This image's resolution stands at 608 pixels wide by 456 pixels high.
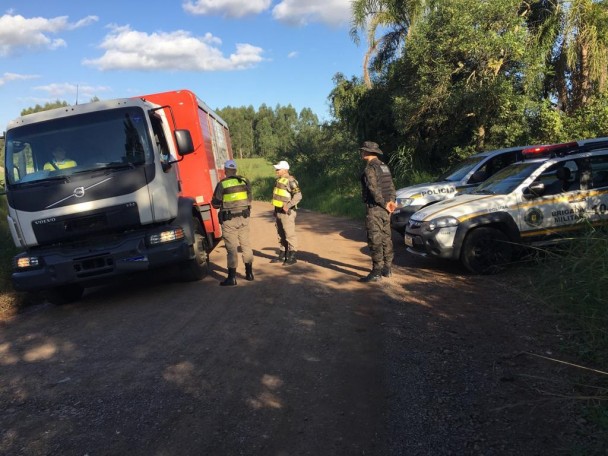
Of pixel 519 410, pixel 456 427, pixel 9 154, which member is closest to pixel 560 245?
pixel 519 410

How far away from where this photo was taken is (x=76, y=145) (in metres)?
6.54

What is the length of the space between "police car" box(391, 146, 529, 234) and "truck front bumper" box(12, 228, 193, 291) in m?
4.88

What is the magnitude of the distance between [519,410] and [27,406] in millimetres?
3815

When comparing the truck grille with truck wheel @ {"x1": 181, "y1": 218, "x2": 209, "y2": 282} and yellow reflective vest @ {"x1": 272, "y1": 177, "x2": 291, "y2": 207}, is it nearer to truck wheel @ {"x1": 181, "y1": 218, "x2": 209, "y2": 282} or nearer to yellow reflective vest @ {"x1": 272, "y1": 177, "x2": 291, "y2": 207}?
truck wheel @ {"x1": 181, "y1": 218, "x2": 209, "y2": 282}

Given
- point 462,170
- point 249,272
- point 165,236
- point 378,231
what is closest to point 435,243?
point 378,231

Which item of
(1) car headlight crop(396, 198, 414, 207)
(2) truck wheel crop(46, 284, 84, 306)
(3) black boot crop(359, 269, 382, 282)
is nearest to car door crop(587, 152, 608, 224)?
(3) black boot crop(359, 269, 382, 282)

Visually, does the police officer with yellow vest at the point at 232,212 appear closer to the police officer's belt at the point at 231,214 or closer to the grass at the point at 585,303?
the police officer's belt at the point at 231,214

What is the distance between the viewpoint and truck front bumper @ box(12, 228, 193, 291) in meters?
6.29

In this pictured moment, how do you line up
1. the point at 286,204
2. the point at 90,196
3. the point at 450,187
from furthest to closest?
1. the point at 450,187
2. the point at 286,204
3. the point at 90,196

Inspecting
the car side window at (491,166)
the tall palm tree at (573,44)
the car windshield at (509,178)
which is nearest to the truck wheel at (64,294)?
the car windshield at (509,178)

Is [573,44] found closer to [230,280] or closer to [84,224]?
[230,280]

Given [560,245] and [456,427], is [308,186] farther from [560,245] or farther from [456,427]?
[456,427]

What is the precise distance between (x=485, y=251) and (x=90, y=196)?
5538 mm

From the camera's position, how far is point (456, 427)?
10.5 feet
